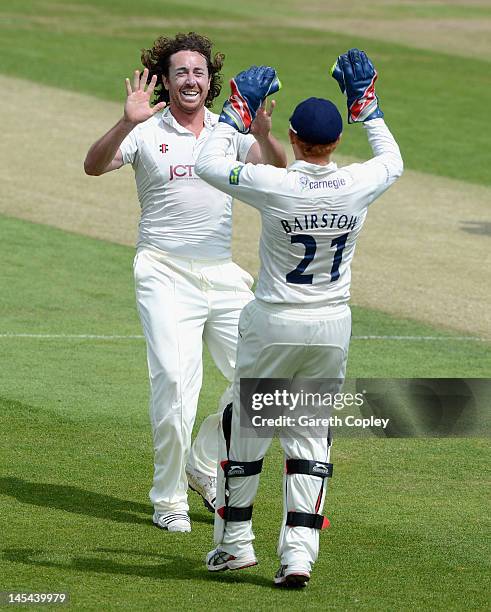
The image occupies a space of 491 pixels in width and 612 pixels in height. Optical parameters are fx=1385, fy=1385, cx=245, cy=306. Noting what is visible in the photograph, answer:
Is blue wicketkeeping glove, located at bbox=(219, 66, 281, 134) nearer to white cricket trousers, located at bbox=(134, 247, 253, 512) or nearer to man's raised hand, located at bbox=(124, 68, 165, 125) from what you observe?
man's raised hand, located at bbox=(124, 68, 165, 125)

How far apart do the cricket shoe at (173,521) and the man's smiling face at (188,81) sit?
93.8 inches

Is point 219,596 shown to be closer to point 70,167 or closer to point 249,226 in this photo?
point 249,226

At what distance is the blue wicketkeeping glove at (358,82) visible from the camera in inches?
278

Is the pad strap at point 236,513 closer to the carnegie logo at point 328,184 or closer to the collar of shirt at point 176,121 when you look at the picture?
the carnegie logo at point 328,184

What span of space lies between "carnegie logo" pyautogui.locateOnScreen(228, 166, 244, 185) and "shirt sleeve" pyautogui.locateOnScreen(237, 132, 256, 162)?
1551 millimetres

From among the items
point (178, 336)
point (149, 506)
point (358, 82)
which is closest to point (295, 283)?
point (358, 82)

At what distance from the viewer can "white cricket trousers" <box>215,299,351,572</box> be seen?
22.1ft

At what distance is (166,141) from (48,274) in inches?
259

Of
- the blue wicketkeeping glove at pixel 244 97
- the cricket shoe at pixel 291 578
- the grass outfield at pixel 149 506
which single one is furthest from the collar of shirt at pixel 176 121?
the cricket shoe at pixel 291 578

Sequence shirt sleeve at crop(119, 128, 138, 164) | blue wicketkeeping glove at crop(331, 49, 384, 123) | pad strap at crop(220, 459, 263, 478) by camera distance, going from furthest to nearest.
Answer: shirt sleeve at crop(119, 128, 138, 164)
blue wicketkeeping glove at crop(331, 49, 384, 123)
pad strap at crop(220, 459, 263, 478)

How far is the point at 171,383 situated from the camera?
787 cm

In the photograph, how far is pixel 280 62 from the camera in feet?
94.0

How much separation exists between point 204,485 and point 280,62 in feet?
69.7

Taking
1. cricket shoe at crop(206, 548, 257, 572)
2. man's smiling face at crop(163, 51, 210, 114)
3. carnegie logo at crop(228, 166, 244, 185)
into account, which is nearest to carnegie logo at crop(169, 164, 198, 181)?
man's smiling face at crop(163, 51, 210, 114)
